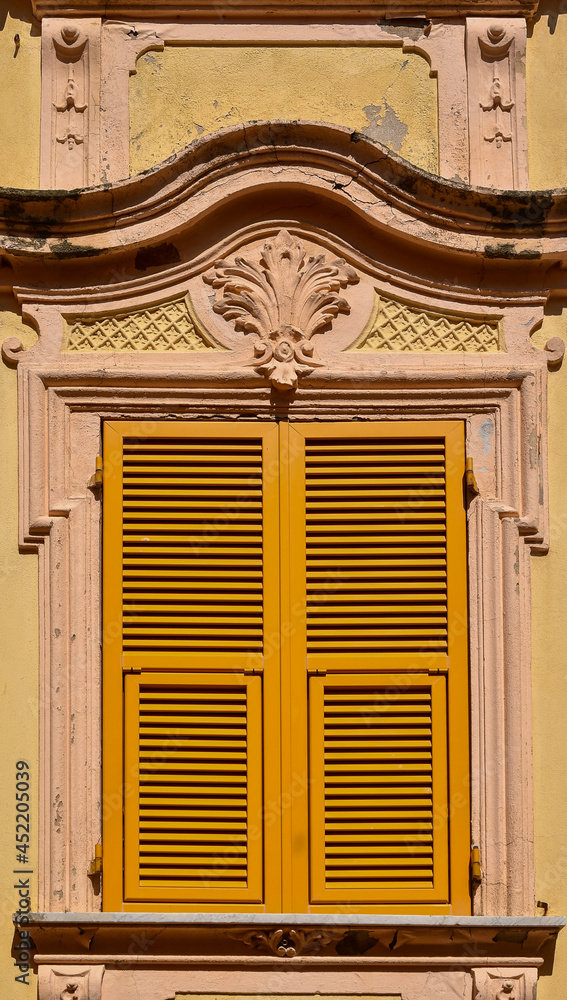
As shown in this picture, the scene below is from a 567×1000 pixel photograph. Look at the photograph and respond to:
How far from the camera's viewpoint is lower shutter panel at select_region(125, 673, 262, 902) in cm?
580

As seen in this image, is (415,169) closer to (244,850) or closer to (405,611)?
(405,611)

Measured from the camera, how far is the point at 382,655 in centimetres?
595

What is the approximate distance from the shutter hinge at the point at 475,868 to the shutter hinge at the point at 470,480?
1.45m

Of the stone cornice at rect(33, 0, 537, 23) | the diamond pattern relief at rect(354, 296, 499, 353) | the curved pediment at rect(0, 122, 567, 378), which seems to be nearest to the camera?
the curved pediment at rect(0, 122, 567, 378)

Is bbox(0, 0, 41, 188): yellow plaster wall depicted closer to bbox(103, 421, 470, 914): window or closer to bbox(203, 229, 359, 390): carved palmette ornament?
bbox(203, 229, 359, 390): carved palmette ornament

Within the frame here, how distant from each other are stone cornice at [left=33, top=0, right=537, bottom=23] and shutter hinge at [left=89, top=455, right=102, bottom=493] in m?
2.02

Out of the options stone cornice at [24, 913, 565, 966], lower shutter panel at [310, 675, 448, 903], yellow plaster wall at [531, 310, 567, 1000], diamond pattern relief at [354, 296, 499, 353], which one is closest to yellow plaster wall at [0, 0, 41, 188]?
diamond pattern relief at [354, 296, 499, 353]

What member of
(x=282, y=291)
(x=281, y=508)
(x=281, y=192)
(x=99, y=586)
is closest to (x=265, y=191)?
(x=281, y=192)

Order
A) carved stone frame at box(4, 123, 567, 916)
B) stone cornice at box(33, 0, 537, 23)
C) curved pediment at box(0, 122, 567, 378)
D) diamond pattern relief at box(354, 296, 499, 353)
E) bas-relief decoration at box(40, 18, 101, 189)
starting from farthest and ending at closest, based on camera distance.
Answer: stone cornice at box(33, 0, 537, 23) → bas-relief decoration at box(40, 18, 101, 189) → diamond pattern relief at box(354, 296, 499, 353) → curved pediment at box(0, 122, 567, 378) → carved stone frame at box(4, 123, 567, 916)

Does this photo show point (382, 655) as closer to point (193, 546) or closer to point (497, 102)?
point (193, 546)

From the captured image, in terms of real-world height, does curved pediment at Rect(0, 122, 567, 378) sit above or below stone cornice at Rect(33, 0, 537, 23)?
below

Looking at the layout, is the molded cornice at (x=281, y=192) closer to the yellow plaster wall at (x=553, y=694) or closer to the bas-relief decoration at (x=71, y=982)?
the yellow plaster wall at (x=553, y=694)

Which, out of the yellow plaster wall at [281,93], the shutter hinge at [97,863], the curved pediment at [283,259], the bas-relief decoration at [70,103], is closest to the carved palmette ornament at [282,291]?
the curved pediment at [283,259]

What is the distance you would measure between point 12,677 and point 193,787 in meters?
0.87
